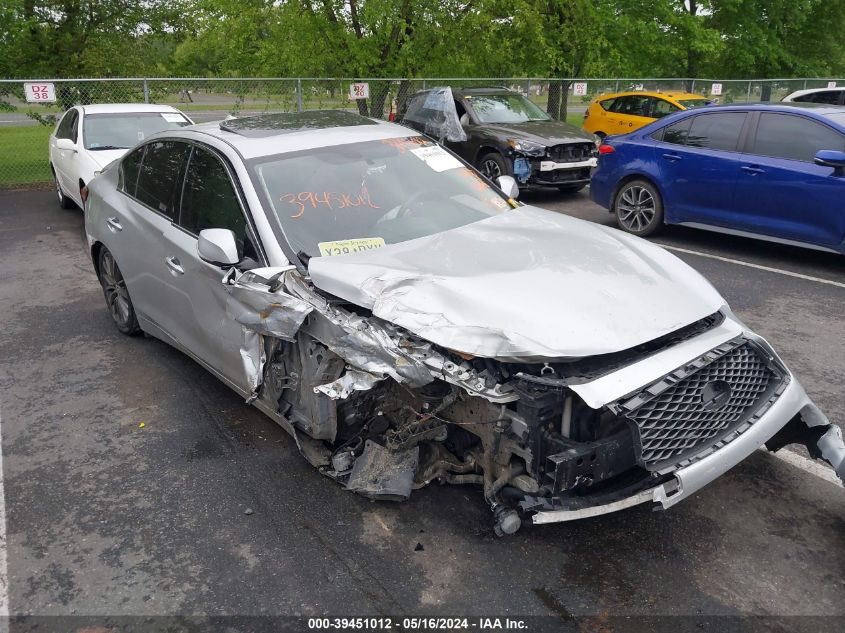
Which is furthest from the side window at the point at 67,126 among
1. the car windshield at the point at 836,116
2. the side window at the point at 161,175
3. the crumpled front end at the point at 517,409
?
the car windshield at the point at 836,116

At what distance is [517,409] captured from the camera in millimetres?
2824

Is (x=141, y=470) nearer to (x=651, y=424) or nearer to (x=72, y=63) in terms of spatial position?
(x=651, y=424)

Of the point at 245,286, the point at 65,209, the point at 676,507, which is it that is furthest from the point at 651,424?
the point at 65,209

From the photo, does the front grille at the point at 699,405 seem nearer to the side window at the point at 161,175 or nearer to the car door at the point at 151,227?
the car door at the point at 151,227

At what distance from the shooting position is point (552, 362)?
283 centimetres

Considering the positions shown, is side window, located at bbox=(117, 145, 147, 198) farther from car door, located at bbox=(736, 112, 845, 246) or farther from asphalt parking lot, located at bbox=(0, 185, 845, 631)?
car door, located at bbox=(736, 112, 845, 246)

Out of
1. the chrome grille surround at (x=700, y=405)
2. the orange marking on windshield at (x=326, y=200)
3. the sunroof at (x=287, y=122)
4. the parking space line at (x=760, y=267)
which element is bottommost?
the parking space line at (x=760, y=267)

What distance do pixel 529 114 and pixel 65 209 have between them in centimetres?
788

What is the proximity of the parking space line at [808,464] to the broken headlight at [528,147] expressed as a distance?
753 centimetres

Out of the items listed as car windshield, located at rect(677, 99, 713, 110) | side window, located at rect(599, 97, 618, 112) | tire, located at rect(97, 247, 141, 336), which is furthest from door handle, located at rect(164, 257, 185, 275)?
car windshield, located at rect(677, 99, 713, 110)

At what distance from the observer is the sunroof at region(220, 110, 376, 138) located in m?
4.44

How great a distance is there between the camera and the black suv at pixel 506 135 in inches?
423

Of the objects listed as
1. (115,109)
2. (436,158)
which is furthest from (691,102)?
(436,158)

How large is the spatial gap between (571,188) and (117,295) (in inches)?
318
